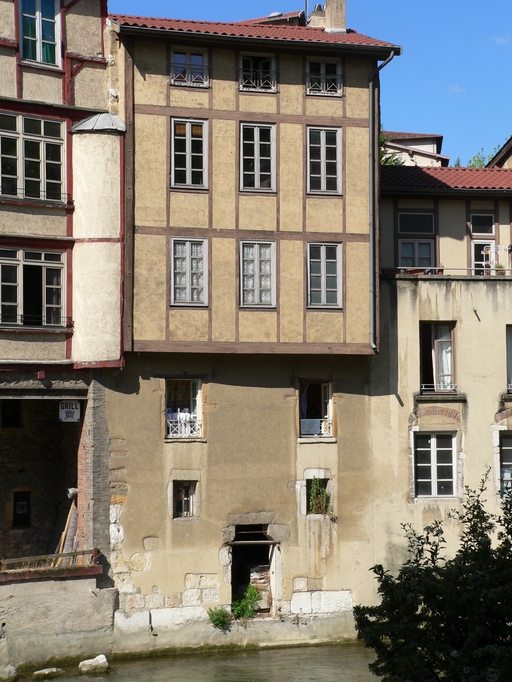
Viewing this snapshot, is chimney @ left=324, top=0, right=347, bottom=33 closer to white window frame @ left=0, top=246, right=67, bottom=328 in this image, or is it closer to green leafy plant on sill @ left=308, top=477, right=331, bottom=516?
white window frame @ left=0, top=246, right=67, bottom=328

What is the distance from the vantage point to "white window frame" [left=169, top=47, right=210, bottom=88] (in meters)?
27.4

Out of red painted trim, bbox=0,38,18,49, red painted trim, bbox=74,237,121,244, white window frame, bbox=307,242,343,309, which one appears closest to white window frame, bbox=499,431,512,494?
white window frame, bbox=307,242,343,309

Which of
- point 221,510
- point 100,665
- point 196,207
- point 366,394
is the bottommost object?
point 100,665

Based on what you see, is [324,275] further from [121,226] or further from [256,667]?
[256,667]

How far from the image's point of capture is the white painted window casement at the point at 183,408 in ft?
91.0

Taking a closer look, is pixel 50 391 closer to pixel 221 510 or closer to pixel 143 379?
pixel 143 379

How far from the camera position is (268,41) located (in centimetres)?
2738

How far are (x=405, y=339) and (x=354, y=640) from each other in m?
7.85

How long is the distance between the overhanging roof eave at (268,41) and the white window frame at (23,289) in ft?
18.6

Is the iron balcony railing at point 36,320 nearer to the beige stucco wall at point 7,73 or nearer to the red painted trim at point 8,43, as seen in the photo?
the beige stucco wall at point 7,73

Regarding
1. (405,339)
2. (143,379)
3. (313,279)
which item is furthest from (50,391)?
(405,339)

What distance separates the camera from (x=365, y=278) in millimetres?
28266

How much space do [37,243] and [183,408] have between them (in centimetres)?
547

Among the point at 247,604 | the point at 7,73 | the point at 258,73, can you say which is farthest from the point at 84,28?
the point at 247,604
